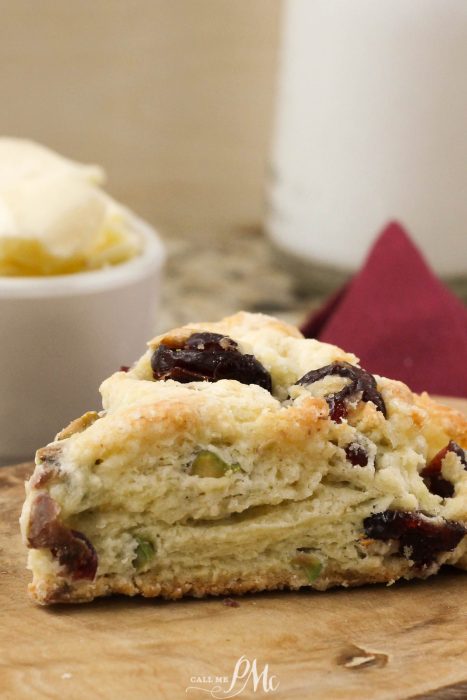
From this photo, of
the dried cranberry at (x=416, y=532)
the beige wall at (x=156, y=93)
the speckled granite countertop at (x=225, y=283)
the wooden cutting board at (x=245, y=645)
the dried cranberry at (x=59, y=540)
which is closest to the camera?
the wooden cutting board at (x=245, y=645)

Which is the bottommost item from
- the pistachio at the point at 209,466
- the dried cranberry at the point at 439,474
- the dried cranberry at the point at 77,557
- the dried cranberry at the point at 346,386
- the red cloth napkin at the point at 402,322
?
the red cloth napkin at the point at 402,322

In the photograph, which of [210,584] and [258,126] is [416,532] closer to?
[210,584]

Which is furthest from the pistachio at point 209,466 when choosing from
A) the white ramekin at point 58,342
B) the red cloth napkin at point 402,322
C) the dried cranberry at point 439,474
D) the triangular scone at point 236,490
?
the red cloth napkin at point 402,322

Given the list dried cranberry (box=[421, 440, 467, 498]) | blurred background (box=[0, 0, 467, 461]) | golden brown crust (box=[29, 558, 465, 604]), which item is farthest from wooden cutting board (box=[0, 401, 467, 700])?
blurred background (box=[0, 0, 467, 461])

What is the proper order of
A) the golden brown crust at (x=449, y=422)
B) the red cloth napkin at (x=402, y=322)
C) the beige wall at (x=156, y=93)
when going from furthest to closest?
the beige wall at (x=156, y=93), the red cloth napkin at (x=402, y=322), the golden brown crust at (x=449, y=422)

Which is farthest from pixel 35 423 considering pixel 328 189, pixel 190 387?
pixel 328 189

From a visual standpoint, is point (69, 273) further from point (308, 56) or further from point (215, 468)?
point (308, 56)

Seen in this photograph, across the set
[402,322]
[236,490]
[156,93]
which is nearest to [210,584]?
[236,490]

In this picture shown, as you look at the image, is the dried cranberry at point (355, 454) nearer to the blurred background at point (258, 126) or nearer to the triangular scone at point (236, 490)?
the triangular scone at point (236, 490)
